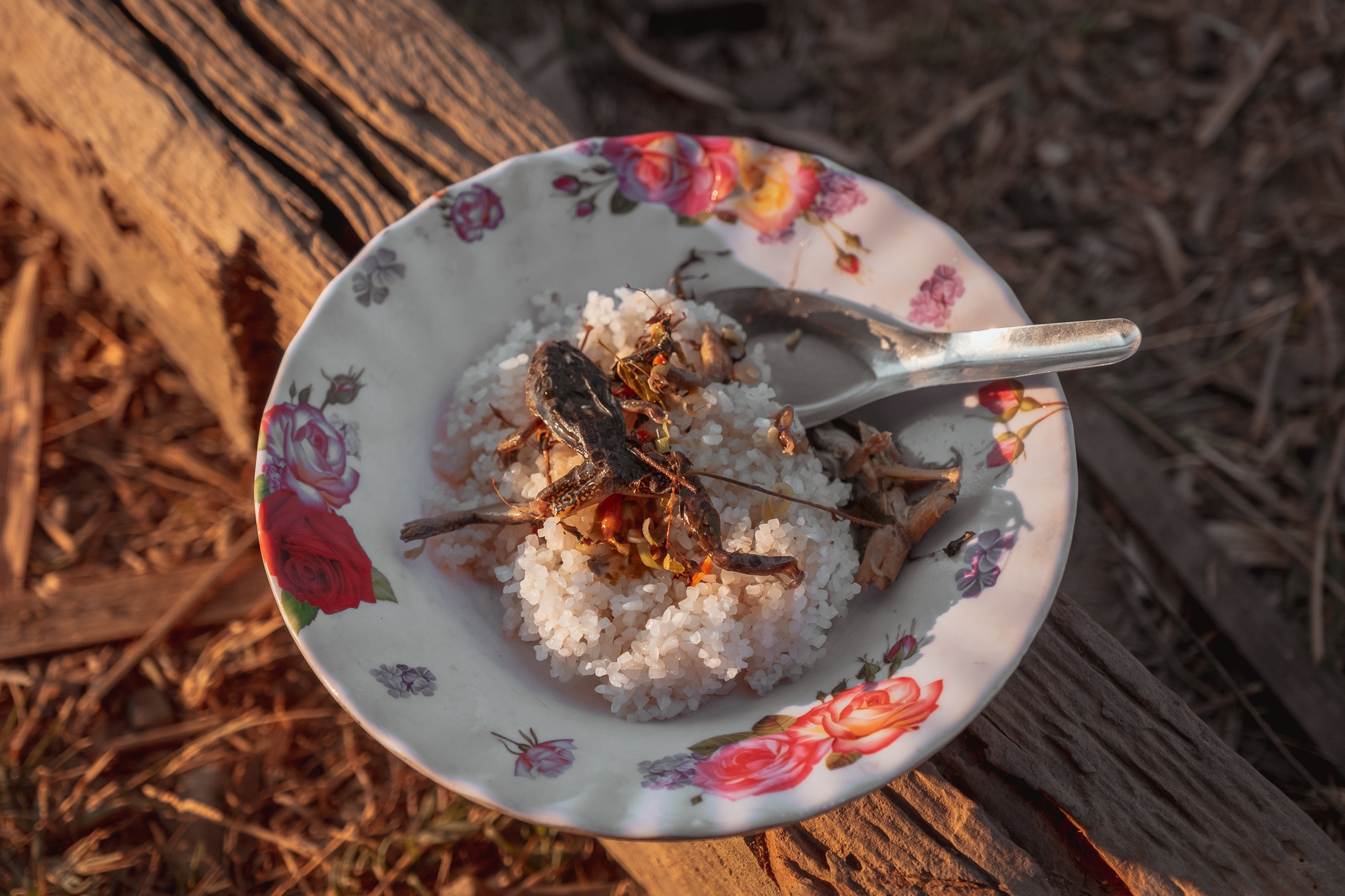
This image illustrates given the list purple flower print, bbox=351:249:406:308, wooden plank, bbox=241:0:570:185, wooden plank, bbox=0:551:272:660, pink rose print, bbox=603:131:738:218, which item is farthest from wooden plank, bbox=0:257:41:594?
pink rose print, bbox=603:131:738:218

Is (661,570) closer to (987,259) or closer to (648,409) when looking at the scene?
(648,409)

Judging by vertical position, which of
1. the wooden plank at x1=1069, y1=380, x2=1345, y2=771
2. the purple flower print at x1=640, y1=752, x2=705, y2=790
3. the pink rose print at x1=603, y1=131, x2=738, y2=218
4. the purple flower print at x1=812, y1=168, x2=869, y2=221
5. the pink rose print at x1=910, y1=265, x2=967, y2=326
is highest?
the pink rose print at x1=603, y1=131, x2=738, y2=218

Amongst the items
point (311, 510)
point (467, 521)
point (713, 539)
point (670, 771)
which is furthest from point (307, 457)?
point (670, 771)

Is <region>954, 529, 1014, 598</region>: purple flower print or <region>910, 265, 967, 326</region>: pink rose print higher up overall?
<region>910, 265, 967, 326</region>: pink rose print

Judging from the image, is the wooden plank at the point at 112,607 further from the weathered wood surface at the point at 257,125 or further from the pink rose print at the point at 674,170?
the pink rose print at the point at 674,170

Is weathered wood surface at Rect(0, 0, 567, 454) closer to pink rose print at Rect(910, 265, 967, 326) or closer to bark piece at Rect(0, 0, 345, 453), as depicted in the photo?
bark piece at Rect(0, 0, 345, 453)
